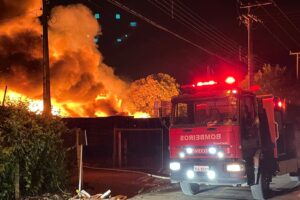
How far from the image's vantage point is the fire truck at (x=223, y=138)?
10.7 m

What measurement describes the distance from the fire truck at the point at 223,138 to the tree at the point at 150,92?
33712 millimetres

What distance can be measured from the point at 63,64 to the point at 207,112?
96.5 ft

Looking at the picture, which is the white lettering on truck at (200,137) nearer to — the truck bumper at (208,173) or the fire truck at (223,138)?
the fire truck at (223,138)

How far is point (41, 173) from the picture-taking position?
35.9 ft

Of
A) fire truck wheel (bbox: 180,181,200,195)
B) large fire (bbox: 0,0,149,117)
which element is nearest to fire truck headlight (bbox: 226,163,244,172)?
fire truck wheel (bbox: 180,181,200,195)

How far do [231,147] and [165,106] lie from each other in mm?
2150

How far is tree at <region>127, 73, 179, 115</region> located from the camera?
4612 centimetres

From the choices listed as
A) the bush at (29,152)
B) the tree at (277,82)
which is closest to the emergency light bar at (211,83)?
the bush at (29,152)

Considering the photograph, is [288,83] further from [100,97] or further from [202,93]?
[202,93]

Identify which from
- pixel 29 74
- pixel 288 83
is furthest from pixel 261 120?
pixel 288 83

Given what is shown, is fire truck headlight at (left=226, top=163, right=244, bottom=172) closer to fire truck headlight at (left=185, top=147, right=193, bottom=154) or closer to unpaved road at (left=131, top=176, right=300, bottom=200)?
fire truck headlight at (left=185, top=147, right=193, bottom=154)

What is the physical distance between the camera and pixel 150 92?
46.4m

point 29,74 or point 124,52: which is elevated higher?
point 124,52

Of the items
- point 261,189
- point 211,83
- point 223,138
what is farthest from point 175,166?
point 211,83
